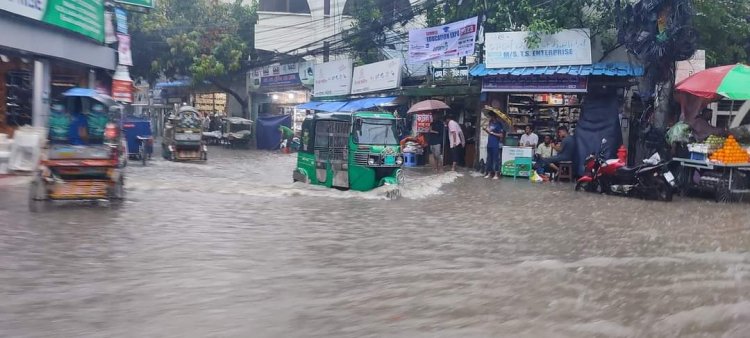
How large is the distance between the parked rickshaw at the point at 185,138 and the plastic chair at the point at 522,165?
1093 centimetres

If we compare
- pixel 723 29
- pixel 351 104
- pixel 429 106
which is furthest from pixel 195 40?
pixel 723 29

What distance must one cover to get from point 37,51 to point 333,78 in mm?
12962

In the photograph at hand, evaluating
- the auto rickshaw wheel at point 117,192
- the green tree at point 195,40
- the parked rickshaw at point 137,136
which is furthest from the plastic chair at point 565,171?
the green tree at point 195,40

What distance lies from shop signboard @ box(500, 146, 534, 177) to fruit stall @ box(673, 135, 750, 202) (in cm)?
423

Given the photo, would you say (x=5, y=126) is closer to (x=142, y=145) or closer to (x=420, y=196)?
(x=142, y=145)

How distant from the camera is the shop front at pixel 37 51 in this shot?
1480 cm

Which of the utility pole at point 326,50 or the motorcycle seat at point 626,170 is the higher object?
the utility pole at point 326,50

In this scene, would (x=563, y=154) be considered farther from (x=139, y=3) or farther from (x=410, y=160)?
(x=139, y=3)

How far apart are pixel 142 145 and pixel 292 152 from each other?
9.18m

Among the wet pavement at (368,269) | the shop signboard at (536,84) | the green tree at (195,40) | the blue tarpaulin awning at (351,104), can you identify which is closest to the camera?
the wet pavement at (368,269)

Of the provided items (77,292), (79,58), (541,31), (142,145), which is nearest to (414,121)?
(541,31)

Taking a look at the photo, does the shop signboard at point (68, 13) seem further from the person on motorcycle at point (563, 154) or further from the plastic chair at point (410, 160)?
the person on motorcycle at point (563, 154)

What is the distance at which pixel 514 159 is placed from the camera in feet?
54.5

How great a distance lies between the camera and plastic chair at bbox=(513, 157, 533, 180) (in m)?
16.4
